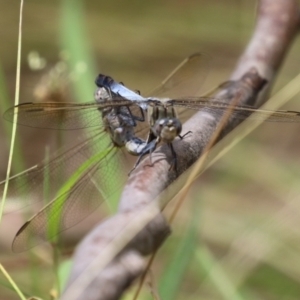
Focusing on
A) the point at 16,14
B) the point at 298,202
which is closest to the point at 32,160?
the point at 16,14

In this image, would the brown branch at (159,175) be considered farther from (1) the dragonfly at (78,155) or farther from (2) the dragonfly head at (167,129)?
(1) the dragonfly at (78,155)

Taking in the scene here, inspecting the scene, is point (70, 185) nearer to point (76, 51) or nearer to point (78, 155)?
point (78, 155)

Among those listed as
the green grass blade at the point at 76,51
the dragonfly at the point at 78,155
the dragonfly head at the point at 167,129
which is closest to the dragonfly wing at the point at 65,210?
the dragonfly at the point at 78,155

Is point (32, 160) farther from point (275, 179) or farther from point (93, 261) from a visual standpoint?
point (93, 261)

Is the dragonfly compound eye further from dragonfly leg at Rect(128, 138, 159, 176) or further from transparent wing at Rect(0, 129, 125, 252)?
dragonfly leg at Rect(128, 138, 159, 176)

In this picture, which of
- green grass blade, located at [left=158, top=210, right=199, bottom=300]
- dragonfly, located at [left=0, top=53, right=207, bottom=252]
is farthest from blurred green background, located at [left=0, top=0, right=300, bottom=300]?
dragonfly, located at [left=0, top=53, right=207, bottom=252]

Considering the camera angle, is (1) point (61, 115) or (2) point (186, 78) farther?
(2) point (186, 78)

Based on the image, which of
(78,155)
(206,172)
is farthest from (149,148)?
(206,172)
